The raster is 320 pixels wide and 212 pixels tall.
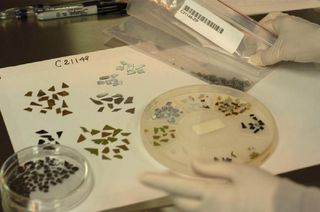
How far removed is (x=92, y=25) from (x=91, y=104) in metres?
0.25

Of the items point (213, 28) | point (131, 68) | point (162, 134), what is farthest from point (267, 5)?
point (162, 134)

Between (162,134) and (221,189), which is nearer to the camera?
(221,189)

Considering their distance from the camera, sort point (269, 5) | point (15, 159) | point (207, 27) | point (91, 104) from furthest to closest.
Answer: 1. point (269, 5)
2. point (207, 27)
3. point (91, 104)
4. point (15, 159)

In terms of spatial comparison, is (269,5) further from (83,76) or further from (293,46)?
(83,76)

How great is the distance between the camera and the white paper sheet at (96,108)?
618 mm

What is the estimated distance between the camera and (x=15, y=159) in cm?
63

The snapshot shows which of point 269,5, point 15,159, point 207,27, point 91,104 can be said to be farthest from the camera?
point 269,5

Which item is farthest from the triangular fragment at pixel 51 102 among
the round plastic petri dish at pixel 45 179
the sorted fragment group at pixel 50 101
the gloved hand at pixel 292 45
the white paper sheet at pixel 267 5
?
the white paper sheet at pixel 267 5

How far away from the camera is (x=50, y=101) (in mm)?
749

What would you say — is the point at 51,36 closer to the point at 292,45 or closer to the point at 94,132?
the point at 94,132

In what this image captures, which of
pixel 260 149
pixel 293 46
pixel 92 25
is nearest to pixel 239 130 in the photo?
pixel 260 149

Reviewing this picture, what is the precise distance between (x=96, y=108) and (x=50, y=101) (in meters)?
0.07

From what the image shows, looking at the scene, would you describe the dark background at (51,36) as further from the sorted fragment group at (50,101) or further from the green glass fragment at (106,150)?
the green glass fragment at (106,150)

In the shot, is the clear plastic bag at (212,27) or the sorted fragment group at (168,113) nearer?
the sorted fragment group at (168,113)
